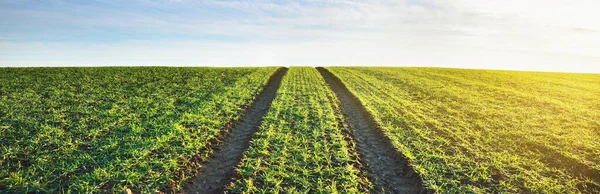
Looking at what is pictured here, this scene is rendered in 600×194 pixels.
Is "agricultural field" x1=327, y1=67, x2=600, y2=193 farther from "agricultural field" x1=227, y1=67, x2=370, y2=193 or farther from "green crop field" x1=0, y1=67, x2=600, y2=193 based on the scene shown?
"agricultural field" x1=227, y1=67, x2=370, y2=193

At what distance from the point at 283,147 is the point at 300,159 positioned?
1.16 metres

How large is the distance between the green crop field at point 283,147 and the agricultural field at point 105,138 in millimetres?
44

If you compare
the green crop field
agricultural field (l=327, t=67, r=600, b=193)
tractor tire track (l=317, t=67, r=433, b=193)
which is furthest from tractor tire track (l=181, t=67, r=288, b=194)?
agricultural field (l=327, t=67, r=600, b=193)

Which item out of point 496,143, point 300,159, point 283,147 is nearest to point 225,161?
point 283,147

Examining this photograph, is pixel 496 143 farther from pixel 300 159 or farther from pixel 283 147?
pixel 283 147

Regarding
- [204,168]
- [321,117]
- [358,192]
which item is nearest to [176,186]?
[204,168]

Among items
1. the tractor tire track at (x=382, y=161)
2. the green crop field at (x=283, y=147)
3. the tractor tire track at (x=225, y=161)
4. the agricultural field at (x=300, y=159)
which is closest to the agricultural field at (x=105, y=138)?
the green crop field at (x=283, y=147)

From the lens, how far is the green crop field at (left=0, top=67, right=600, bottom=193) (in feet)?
28.2

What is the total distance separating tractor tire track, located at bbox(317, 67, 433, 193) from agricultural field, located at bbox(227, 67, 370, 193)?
1.37ft

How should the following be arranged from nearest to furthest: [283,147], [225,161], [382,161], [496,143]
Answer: [225,161], [382,161], [283,147], [496,143]

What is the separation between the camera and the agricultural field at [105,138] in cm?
814

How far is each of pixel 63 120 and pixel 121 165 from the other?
21.1 feet

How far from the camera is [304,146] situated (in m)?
11.6

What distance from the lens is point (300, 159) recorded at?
406 inches
